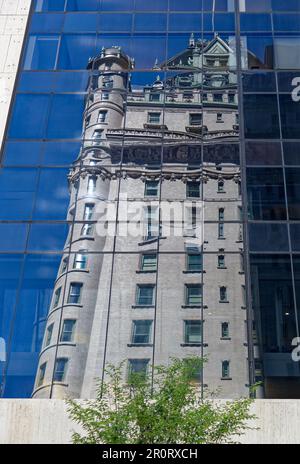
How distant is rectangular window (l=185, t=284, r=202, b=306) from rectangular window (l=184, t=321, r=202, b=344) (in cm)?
68

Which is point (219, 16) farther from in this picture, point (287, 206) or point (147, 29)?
point (287, 206)

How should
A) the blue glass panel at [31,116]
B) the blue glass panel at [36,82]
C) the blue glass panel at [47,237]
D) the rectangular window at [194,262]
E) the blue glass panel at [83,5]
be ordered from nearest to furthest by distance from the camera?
the rectangular window at [194,262] → the blue glass panel at [47,237] → the blue glass panel at [31,116] → the blue glass panel at [36,82] → the blue glass panel at [83,5]

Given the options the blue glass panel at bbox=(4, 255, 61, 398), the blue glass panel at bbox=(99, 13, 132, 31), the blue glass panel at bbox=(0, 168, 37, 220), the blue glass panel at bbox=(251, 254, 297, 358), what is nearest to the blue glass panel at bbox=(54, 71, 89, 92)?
the blue glass panel at bbox=(99, 13, 132, 31)

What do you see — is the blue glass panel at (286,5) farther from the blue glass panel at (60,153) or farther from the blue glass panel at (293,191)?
the blue glass panel at (60,153)

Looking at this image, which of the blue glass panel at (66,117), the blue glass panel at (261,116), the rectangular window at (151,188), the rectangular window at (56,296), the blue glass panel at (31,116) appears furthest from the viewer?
the blue glass panel at (31,116)

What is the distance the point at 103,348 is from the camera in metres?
18.1

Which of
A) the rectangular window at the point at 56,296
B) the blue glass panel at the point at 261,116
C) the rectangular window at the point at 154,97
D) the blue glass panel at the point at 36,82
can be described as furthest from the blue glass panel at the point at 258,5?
the rectangular window at the point at 56,296

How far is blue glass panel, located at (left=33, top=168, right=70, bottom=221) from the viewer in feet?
68.0

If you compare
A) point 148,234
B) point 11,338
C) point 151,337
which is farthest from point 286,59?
point 11,338

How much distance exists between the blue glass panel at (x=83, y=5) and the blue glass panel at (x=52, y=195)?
27.6 feet

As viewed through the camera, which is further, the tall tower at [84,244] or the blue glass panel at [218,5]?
the blue glass panel at [218,5]

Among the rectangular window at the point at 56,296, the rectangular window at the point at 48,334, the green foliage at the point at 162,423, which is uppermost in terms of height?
the rectangular window at the point at 56,296

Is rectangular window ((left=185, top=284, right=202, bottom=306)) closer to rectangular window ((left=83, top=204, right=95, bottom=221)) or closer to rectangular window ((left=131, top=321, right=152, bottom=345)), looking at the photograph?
rectangular window ((left=131, top=321, right=152, bottom=345))

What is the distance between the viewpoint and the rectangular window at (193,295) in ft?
61.8
